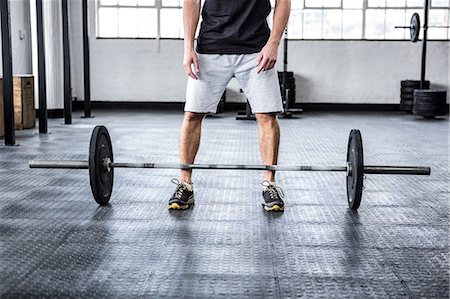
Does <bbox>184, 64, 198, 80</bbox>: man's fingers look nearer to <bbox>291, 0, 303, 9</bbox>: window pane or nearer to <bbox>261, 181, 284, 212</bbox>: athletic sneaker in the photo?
<bbox>261, 181, 284, 212</bbox>: athletic sneaker

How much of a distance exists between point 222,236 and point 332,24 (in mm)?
6438

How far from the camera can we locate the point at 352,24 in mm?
8172

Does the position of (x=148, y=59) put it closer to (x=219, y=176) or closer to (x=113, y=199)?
(x=219, y=176)

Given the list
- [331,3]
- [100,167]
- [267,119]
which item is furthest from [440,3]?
[100,167]

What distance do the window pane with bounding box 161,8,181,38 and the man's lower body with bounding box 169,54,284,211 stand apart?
19.2ft

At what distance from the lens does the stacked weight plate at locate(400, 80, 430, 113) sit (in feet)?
25.7

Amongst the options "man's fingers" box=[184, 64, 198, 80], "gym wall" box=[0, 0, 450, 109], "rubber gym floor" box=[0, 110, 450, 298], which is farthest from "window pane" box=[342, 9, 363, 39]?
"man's fingers" box=[184, 64, 198, 80]

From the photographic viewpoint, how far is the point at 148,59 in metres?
8.32

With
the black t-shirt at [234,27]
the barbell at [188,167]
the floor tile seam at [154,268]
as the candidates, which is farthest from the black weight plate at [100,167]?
the black t-shirt at [234,27]

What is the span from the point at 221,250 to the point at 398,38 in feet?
22.2

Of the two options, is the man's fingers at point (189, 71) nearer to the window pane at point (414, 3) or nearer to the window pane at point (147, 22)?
the window pane at point (147, 22)

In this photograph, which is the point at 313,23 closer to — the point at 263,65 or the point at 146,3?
the point at 146,3

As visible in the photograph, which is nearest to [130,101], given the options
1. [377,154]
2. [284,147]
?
[284,147]

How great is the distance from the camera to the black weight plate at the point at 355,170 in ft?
7.84
